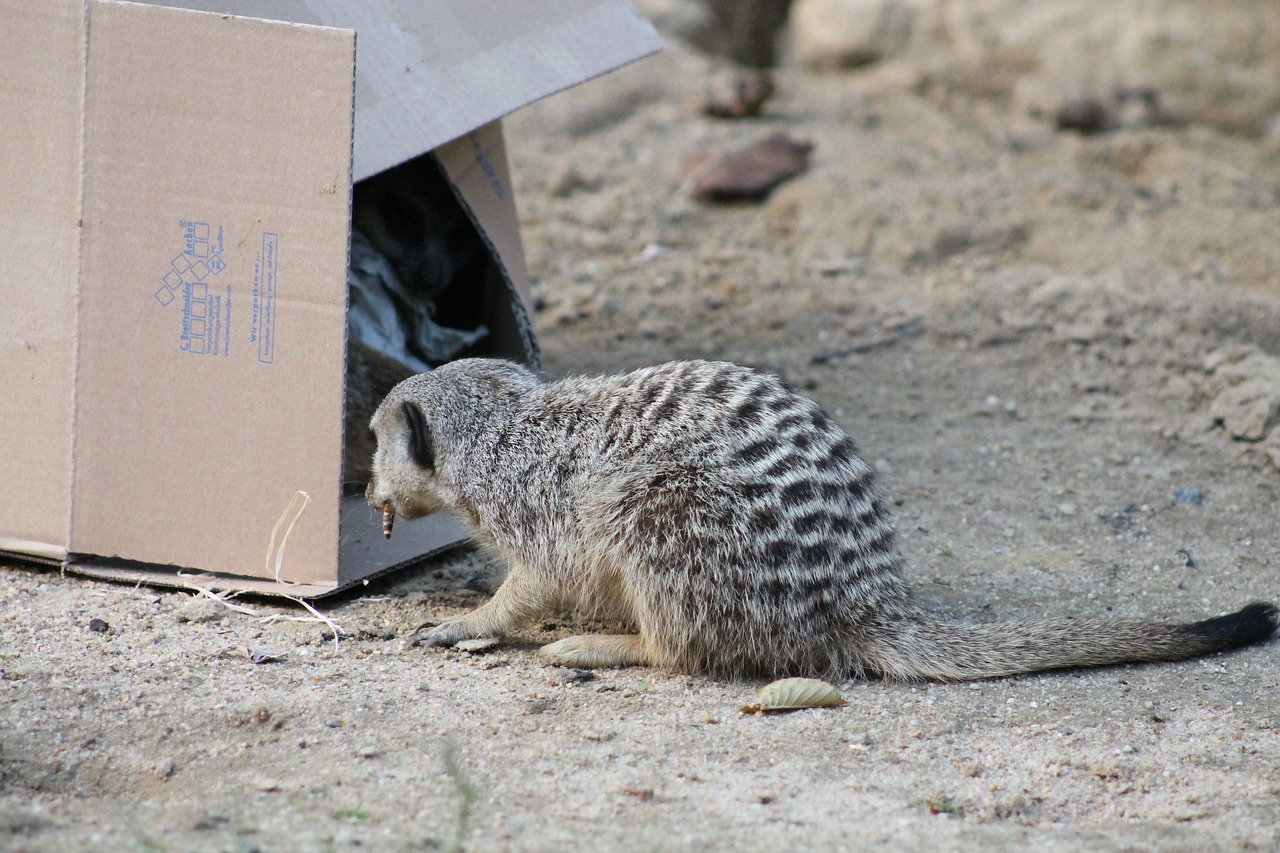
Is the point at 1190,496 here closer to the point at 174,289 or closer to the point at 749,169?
the point at 749,169

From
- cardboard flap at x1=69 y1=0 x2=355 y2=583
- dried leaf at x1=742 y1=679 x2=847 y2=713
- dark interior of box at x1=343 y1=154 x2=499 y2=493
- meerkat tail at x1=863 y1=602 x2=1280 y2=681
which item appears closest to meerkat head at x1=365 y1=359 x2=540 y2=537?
cardboard flap at x1=69 y1=0 x2=355 y2=583

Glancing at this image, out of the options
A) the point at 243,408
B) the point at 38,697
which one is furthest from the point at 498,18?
the point at 38,697

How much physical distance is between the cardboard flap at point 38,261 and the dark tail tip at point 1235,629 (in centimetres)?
249

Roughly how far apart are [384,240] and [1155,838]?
108 inches

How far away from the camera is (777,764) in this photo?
222cm

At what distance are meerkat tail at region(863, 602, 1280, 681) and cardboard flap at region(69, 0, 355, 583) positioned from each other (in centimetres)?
127

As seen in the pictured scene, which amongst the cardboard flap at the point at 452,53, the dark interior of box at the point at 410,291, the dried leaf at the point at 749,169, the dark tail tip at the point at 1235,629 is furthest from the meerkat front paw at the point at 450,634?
the dried leaf at the point at 749,169

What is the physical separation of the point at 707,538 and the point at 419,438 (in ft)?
2.36

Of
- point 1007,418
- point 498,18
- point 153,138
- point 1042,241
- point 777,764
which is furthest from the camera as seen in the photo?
point 1042,241

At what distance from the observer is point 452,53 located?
126 inches

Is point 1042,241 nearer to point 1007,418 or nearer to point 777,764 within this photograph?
point 1007,418

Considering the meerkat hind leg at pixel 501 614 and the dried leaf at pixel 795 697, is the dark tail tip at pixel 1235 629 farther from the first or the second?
the meerkat hind leg at pixel 501 614

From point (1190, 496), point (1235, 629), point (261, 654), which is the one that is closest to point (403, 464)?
point (261, 654)

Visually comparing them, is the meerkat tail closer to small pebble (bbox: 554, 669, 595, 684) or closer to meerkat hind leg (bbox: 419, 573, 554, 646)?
small pebble (bbox: 554, 669, 595, 684)
